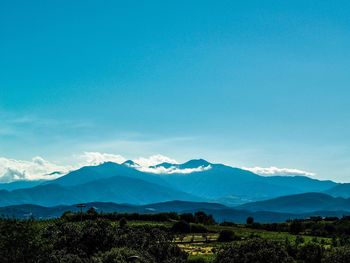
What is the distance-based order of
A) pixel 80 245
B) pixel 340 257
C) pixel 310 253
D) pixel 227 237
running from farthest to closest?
pixel 227 237, pixel 310 253, pixel 80 245, pixel 340 257

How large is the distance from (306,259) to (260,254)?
211 ft

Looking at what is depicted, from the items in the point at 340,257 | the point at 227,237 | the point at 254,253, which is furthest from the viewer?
the point at 227,237

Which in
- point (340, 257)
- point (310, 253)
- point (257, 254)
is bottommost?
point (310, 253)

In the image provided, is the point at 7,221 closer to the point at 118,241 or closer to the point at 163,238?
the point at 118,241

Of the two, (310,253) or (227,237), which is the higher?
(227,237)

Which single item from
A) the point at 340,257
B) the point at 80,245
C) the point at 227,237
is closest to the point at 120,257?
the point at 80,245

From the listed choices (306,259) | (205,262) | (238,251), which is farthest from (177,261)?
(306,259)

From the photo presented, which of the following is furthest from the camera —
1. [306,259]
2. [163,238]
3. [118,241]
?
[306,259]

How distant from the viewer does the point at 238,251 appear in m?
63.9

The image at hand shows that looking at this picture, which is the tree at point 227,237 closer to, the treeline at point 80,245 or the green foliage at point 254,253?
the treeline at point 80,245

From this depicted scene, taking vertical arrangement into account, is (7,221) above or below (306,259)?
above

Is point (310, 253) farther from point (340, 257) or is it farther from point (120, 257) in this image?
point (120, 257)

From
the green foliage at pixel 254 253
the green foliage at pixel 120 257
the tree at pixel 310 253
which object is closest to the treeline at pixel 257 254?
the green foliage at pixel 254 253

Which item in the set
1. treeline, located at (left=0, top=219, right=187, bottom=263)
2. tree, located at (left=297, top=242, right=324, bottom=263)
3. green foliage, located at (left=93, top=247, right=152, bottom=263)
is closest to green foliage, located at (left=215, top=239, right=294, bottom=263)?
treeline, located at (left=0, top=219, right=187, bottom=263)
